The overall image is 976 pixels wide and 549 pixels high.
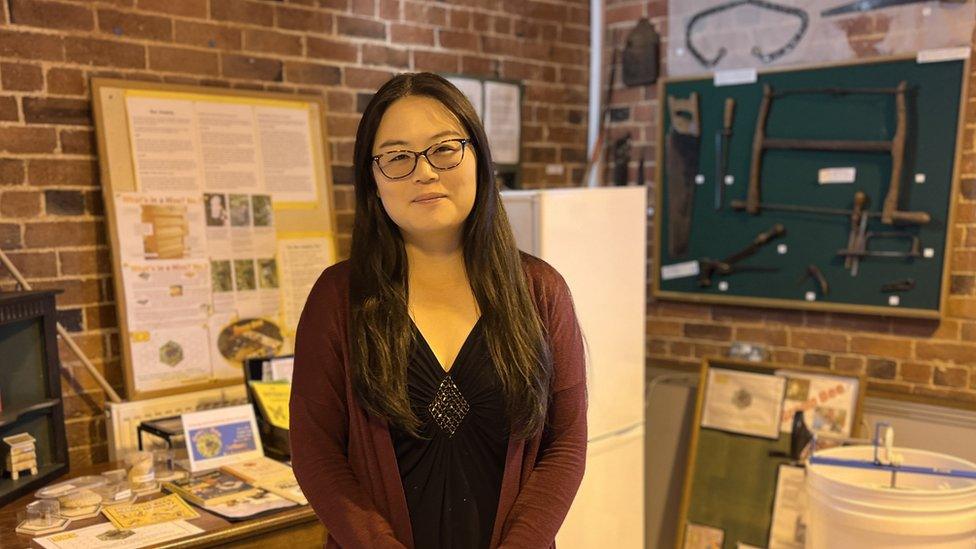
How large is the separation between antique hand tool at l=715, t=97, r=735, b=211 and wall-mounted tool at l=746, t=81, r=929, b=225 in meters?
0.10

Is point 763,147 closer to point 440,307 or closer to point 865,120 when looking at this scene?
point 865,120

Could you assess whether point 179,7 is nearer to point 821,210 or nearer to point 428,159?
point 428,159

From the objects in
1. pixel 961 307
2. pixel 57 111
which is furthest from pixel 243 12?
pixel 961 307

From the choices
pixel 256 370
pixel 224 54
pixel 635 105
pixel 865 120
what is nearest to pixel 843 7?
pixel 865 120

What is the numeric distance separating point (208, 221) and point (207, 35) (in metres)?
0.54

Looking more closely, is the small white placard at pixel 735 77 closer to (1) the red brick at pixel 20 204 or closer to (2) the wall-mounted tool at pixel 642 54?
(2) the wall-mounted tool at pixel 642 54

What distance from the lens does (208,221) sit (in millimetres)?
2402

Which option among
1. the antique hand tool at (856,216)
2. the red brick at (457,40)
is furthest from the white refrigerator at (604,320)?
the red brick at (457,40)

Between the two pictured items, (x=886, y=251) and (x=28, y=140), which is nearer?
(x=28, y=140)

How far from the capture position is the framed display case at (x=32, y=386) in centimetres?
193

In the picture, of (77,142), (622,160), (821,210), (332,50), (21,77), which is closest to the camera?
(21,77)

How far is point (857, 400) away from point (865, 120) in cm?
90

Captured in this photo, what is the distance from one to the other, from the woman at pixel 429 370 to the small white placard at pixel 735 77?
5.92ft

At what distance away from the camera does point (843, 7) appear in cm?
275
